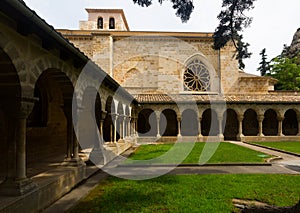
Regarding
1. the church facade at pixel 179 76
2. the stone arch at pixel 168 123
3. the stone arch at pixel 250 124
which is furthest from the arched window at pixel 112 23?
the stone arch at pixel 250 124

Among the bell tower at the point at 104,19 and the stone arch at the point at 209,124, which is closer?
the stone arch at the point at 209,124

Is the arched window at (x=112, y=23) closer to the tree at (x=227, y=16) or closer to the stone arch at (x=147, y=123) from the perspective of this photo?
the stone arch at (x=147, y=123)

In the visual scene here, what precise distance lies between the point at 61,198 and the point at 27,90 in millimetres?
2573

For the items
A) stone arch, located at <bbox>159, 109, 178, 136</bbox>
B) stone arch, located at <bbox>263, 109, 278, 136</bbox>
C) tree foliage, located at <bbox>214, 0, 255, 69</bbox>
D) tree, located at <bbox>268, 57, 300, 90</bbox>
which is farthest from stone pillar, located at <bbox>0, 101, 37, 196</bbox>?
tree, located at <bbox>268, 57, 300, 90</bbox>

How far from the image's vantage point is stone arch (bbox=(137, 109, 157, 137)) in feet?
76.1

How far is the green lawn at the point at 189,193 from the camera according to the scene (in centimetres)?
493

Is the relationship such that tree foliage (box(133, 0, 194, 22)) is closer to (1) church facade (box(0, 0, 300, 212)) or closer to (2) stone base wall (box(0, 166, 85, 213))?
(1) church facade (box(0, 0, 300, 212))

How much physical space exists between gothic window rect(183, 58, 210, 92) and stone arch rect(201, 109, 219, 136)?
128 inches

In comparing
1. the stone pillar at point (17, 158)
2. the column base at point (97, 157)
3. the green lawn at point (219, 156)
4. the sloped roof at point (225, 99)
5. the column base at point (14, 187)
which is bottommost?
the green lawn at point (219, 156)

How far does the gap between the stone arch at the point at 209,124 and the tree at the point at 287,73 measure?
1982cm

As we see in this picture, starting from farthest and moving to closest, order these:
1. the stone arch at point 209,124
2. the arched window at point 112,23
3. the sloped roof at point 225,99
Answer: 1. the arched window at point 112,23
2. the stone arch at point 209,124
3. the sloped roof at point 225,99

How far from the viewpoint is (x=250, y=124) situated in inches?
970

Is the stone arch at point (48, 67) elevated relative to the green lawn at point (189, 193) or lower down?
elevated

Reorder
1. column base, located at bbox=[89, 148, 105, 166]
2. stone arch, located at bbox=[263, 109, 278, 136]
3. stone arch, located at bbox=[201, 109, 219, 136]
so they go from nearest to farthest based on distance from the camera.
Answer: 1. column base, located at bbox=[89, 148, 105, 166]
2. stone arch, located at bbox=[201, 109, 219, 136]
3. stone arch, located at bbox=[263, 109, 278, 136]
